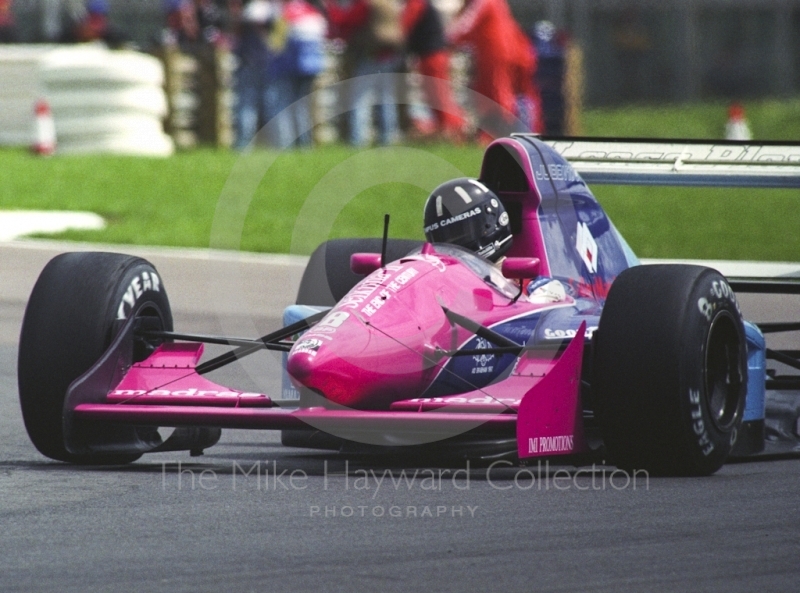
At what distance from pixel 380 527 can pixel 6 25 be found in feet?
74.4

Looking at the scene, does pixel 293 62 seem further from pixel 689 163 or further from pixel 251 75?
pixel 689 163

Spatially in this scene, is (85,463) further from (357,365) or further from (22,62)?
(22,62)

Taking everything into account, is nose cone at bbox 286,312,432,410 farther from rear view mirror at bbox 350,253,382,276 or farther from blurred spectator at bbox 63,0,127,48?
blurred spectator at bbox 63,0,127,48

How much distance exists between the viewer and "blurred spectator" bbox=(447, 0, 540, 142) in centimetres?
2231

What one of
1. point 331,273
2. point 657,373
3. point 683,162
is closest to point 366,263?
point 331,273

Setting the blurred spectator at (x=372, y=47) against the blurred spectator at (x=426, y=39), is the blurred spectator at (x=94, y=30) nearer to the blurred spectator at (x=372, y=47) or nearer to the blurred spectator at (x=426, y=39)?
the blurred spectator at (x=372, y=47)

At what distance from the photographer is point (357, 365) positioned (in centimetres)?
652

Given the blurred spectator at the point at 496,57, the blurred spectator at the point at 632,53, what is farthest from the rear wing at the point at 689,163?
the blurred spectator at the point at 632,53

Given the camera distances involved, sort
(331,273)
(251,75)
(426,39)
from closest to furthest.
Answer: (331,273), (251,75), (426,39)

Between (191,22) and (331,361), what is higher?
(331,361)

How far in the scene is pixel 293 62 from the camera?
807 inches

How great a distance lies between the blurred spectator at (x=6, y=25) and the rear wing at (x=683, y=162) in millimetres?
19230

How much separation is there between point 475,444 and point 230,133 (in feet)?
55.8

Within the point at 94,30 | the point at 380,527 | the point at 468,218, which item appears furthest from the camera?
the point at 94,30
